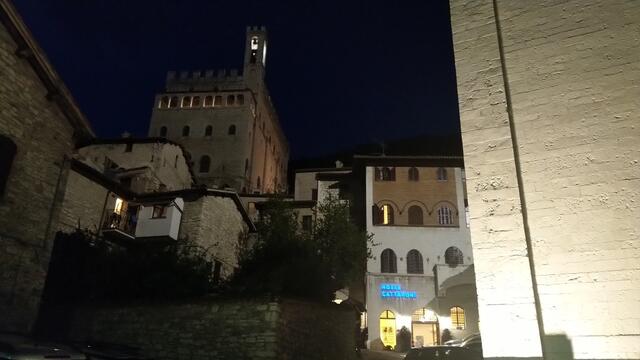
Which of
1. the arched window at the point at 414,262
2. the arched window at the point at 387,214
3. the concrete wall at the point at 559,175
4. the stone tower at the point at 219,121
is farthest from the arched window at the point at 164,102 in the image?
the concrete wall at the point at 559,175

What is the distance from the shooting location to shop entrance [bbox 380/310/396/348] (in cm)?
2792

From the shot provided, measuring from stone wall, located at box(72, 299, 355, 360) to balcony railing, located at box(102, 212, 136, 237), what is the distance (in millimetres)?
6574

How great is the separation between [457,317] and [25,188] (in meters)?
24.2

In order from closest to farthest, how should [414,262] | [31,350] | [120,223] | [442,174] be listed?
[31,350] → [120,223] → [414,262] → [442,174]

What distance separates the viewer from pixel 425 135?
239ft

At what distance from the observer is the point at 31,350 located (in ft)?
26.6

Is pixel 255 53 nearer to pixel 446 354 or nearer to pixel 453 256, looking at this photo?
pixel 453 256

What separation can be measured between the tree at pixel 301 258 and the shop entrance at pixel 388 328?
3.60 m

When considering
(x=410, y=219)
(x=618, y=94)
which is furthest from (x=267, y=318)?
(x=410, y=219)

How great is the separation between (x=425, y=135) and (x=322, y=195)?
42451 mm

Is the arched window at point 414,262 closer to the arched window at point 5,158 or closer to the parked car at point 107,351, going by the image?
the parked car at point 107,351

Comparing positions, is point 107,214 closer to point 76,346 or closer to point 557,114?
point 76,346

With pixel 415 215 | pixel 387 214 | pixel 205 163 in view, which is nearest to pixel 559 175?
pixel 387 214

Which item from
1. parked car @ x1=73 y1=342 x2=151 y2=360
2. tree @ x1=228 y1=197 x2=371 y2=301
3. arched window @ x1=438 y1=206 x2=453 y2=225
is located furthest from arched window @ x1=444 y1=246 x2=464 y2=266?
parked car @ x1=73 y1=342 x2=151 y2=360
